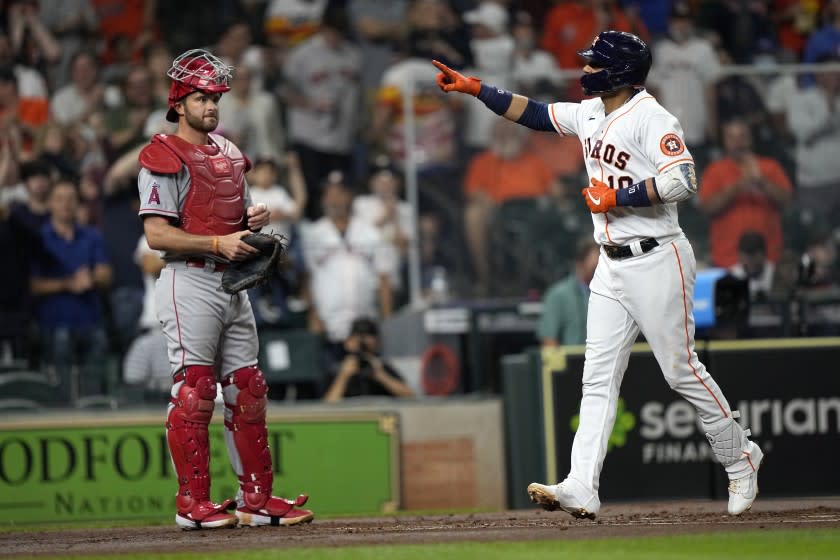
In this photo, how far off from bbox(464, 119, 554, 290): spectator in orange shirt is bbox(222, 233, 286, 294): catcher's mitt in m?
4.30

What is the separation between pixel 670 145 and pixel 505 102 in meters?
0.98

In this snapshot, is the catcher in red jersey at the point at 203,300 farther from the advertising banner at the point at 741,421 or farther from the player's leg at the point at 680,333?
the advertising banner at the point at 741,421

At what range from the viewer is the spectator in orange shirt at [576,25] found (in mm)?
13102

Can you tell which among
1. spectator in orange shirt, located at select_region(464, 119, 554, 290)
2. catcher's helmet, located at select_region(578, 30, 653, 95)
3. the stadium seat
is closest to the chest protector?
catcher's helmet, located at select_region(578, 30, 653, 95)

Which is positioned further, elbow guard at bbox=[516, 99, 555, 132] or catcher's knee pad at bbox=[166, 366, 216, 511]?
elbow guard at bbox=[516, 99, 555, 132]

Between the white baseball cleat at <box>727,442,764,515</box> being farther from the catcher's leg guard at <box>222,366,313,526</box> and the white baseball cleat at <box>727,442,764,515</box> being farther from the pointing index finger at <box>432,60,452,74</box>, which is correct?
the pointing index finger at <box>432,60,452,74</box>

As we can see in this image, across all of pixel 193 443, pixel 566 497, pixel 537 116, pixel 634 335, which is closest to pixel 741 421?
pixel 634 335

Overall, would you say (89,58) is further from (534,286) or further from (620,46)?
(620,46)

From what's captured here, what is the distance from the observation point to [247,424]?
635 centimetres

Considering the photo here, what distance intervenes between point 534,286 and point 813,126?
2517mm

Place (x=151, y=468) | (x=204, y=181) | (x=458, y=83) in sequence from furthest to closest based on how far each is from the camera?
(x=151, y=468) < (x=458, y=83) < (x=204, y=181)

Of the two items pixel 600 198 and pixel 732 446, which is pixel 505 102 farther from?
pixel 732 446

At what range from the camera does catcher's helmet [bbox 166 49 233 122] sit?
6.30 m

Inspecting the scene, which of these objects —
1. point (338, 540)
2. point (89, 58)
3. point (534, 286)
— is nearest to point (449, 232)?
point (534, 286)
